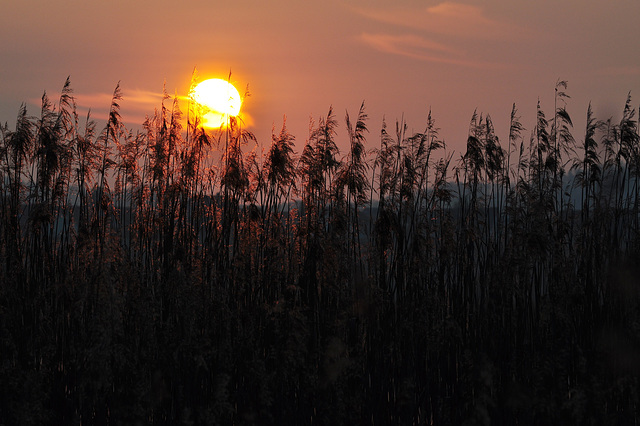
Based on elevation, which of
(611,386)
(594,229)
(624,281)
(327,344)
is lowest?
(611,386)

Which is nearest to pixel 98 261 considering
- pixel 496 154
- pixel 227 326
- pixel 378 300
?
pixel 227 326

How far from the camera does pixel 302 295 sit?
532cm

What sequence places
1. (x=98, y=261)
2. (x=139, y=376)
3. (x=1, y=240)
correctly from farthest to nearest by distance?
(x=1, y=240) → (x=98, y=261) → (x=139, y=376)

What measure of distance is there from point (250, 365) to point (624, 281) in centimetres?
342

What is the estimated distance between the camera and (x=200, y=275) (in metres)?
5.36

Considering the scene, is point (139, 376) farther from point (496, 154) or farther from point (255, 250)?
point (496, 154)

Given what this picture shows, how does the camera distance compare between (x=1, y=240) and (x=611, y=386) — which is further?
(x=1, y=240)

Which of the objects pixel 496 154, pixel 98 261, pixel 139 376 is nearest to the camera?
pixel 139 376

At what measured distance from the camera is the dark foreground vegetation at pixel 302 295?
16.4 feet

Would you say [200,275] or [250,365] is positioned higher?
[200,275]

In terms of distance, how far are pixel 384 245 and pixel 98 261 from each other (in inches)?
92.8

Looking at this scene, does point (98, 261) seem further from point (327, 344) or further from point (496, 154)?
point (496, 154)

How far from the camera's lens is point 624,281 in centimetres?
586

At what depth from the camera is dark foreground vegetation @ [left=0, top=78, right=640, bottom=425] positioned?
5.00 meters
